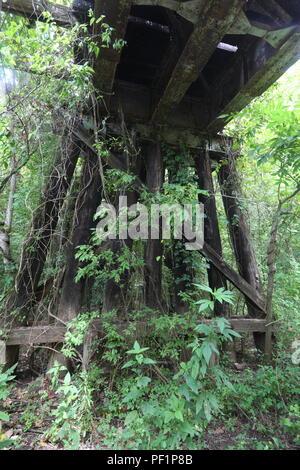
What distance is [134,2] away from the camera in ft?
6.81

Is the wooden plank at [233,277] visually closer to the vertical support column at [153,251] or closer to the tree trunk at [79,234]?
the vertical support column at [153,251]

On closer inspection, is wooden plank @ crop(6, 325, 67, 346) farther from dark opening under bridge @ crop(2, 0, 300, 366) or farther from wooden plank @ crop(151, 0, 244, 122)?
wooden plank @ crop(151, 0, 244, 122)

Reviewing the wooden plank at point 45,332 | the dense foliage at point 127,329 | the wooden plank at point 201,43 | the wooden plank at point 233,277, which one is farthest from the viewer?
the wooden plank at point 233,277

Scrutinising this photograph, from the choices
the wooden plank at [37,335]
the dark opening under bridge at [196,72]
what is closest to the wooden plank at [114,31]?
the dark opening under bridge at [196,72]

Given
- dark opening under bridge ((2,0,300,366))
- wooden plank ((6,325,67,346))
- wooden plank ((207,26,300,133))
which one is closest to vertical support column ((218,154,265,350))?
dark opening under bridge ((2,0,300,366))

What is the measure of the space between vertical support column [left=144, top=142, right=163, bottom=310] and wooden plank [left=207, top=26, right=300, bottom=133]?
0.99 metres

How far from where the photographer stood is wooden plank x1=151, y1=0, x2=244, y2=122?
2.04 metres

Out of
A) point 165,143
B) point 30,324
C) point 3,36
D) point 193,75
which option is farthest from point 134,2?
point 30,324

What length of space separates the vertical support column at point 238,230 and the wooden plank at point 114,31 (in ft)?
6.72

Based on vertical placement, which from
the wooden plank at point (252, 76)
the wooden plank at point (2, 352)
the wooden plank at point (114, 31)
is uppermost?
the wooden plank at point (252, 76)

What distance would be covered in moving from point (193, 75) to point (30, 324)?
3.51 m

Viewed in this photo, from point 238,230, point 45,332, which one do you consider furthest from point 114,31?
point 45,332

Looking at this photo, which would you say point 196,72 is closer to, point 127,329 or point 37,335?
point 127,329

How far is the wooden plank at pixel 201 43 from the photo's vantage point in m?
2.04
